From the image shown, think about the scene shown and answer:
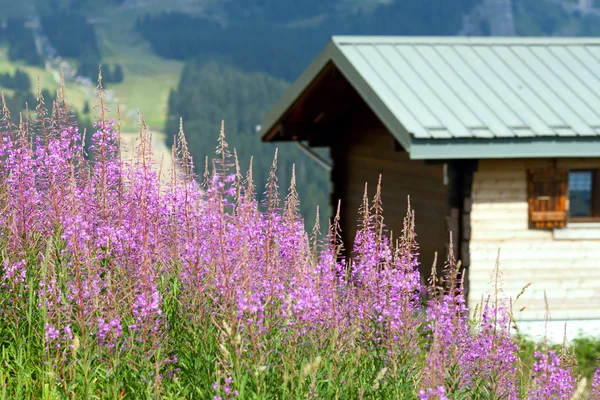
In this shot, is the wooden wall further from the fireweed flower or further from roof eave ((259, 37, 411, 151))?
the fireweed flower

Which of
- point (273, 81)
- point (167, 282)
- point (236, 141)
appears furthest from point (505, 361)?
point (273, 81)

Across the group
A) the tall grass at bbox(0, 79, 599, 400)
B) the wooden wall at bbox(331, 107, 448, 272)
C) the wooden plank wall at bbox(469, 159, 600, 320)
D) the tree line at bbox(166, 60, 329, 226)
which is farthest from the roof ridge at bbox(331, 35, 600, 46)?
the tree line at bbox(166, 60, 329, 226)

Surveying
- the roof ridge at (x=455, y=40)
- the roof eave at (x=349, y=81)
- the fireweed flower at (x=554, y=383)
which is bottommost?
the fireweed flower at (x=554, y=383)

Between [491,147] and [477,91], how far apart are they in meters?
1.56

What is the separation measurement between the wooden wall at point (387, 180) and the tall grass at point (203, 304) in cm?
775

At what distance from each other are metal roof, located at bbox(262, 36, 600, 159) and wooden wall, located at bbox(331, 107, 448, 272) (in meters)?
0.83

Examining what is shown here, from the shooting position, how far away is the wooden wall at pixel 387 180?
13.5 m

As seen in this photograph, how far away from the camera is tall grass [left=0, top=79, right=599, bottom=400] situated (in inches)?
165

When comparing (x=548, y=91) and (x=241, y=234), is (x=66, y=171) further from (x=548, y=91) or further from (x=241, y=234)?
(x=548, y=91)

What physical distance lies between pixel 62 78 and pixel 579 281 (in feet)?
33.5

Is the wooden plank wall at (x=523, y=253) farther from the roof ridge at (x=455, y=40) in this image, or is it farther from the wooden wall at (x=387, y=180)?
the roof ridge at (x=455, y=40)

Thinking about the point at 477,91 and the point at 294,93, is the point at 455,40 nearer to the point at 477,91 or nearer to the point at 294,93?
the point at 477,91

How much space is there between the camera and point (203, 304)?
4492mm

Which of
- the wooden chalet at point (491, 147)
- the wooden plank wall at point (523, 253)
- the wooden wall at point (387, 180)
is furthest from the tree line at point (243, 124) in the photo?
the wooden plank wall at point (523, 253)
